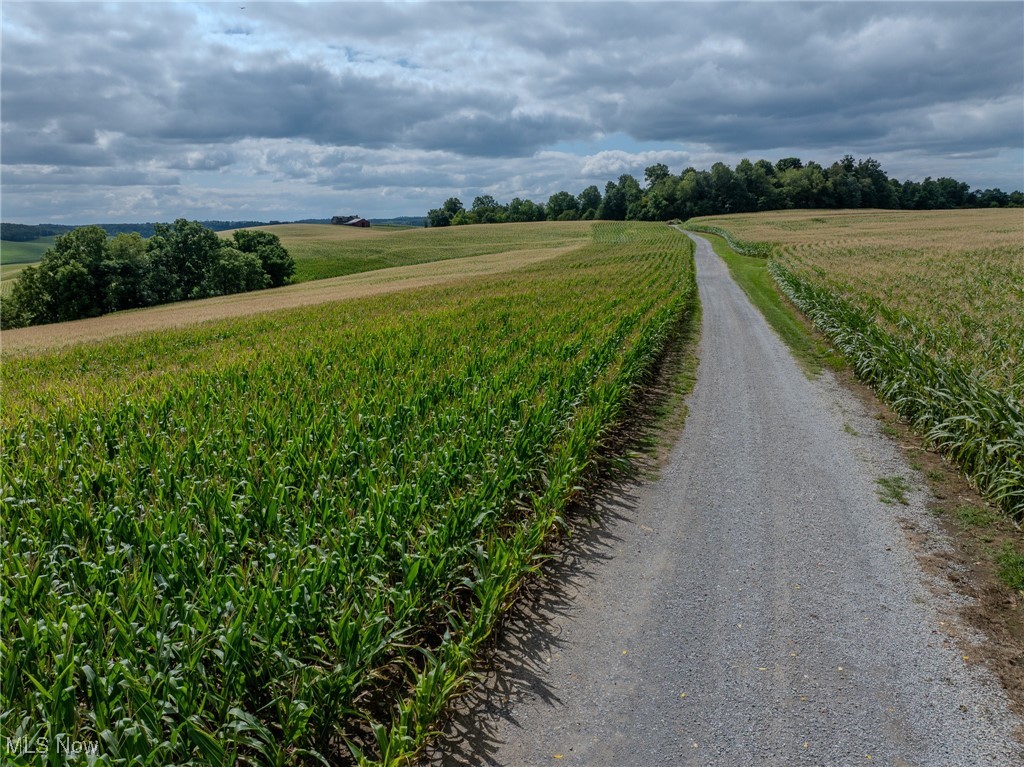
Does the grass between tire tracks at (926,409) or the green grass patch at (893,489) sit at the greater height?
the grass between tire tracks at (926,409)

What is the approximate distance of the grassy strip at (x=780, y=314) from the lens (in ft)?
49.7

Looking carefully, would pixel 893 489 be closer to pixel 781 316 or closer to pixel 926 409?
pixel 926 409

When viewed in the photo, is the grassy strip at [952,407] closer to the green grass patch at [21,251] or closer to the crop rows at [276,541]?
the crop rows at [276,541]

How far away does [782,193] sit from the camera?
4906 inches

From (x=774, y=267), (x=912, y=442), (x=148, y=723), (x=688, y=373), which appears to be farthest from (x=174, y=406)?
(x=774, y=267)

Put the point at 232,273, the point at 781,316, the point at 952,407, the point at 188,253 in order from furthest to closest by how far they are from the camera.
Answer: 1. the point at 232,273
2. the point at 188,253
3. the point at 781,316
4. the point at 952,407

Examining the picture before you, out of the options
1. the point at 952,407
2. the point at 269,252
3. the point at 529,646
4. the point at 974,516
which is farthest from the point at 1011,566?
the point at 269,252

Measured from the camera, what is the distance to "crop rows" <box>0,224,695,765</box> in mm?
3594

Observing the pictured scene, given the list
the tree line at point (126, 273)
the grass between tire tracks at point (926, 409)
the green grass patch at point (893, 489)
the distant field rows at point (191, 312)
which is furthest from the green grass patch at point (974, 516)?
the tree line at point (126, 273)

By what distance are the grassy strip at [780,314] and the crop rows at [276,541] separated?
552 cm

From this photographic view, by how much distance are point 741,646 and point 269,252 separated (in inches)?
2665

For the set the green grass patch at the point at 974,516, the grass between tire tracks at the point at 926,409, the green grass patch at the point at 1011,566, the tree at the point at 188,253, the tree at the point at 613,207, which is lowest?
the green grass patch at the point at 1011,566

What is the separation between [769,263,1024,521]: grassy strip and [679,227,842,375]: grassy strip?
864mm

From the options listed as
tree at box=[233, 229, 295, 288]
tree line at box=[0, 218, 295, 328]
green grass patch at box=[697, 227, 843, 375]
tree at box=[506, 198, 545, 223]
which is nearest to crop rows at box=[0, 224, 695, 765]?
green grass patch at box=[697, 227, 843, 375]
